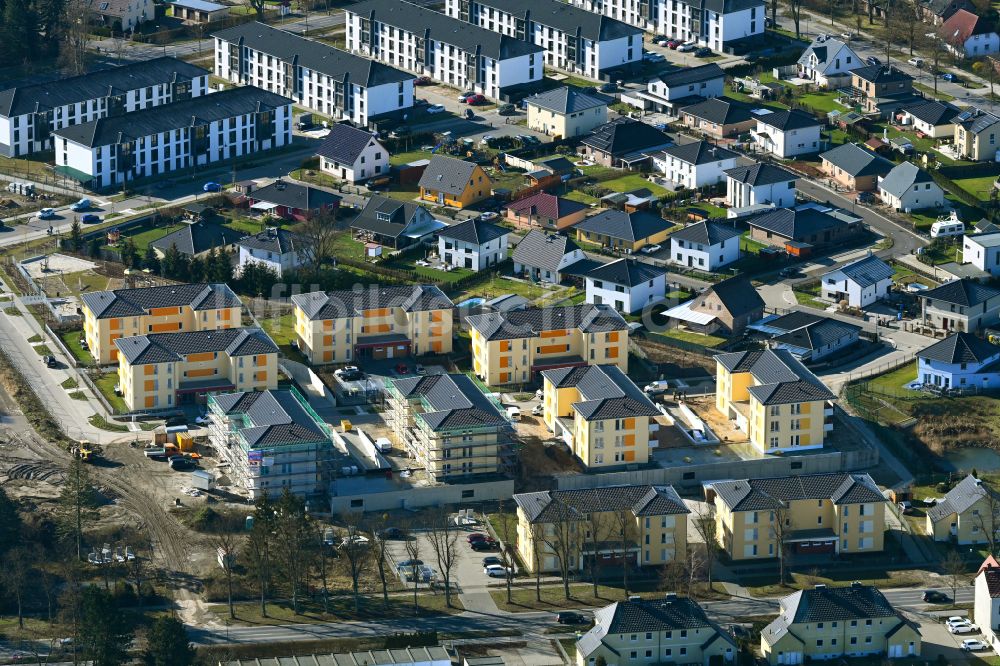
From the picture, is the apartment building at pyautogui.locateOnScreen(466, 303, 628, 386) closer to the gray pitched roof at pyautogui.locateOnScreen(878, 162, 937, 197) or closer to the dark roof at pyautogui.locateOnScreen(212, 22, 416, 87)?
the gray pitched roof at pyautogui.locateOnScreen(878, 162, 937, 197)

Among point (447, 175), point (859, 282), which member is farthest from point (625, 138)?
point (859, 282)

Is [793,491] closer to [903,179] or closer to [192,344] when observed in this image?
[192,344]

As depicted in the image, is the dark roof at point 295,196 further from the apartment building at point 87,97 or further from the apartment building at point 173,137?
the apartment building at point 87,97

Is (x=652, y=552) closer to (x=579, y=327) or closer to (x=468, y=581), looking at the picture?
(x=468, y=581)

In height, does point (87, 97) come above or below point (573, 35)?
below

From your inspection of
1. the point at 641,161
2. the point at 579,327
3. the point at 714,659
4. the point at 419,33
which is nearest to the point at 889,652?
the point at 714,659

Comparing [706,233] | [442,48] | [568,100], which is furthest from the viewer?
[442,48]

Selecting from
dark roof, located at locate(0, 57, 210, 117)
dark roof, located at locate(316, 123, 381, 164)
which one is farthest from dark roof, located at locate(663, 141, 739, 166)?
dark roof, located at locate(0, 57, 210, 117)
